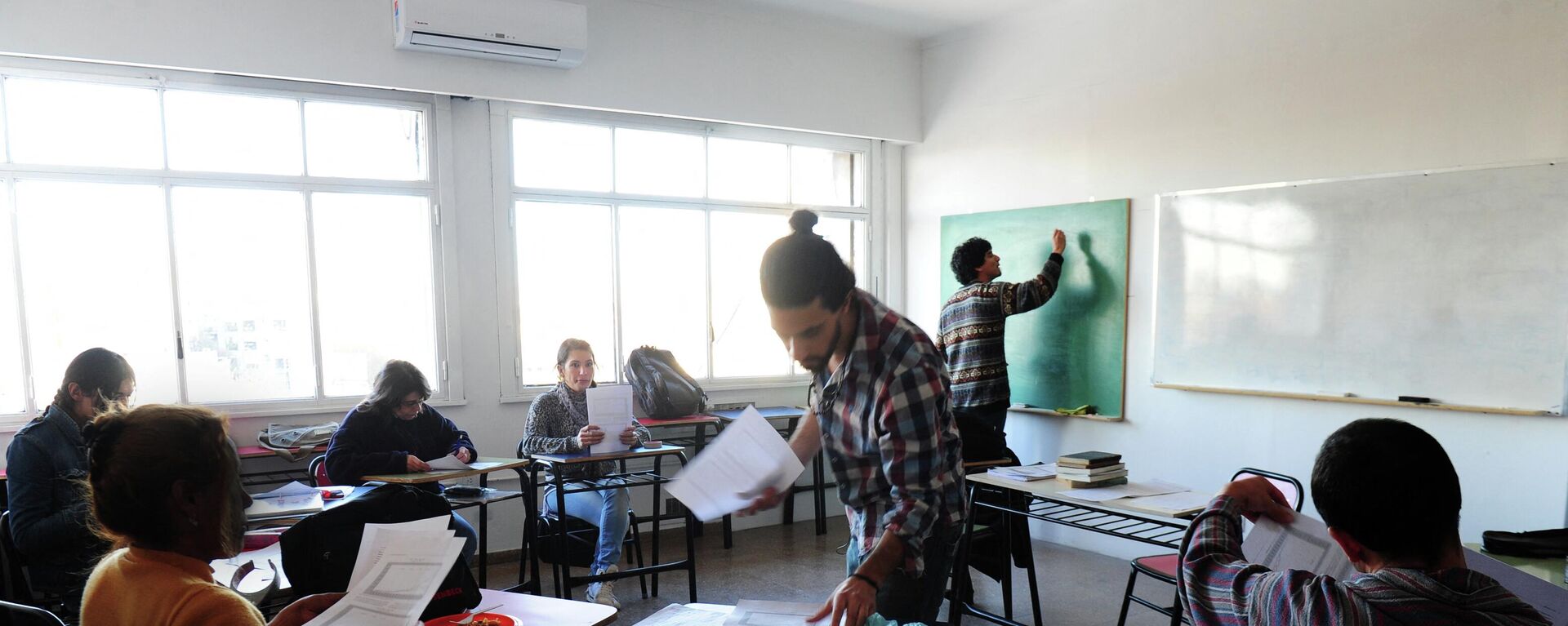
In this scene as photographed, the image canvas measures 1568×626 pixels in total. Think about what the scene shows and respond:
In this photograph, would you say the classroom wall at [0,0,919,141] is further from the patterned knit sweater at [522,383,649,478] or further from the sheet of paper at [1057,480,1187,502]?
the sheet of paper at [1057,480,1187,502]

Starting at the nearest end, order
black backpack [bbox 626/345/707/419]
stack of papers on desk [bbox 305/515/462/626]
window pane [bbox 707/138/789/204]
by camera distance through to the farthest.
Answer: stack of papers on desk [bbox 305/515/462/626] < black backpack [bbox 626/345/707/419] < window pane [bbox 707/138/789/204]

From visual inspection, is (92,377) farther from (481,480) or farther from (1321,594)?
(1321,594)

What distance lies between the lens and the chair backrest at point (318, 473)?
359 centimetres

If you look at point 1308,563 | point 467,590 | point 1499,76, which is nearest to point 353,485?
point 467,590

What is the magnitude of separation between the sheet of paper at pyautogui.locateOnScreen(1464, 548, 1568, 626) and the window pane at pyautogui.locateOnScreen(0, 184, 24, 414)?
5257 millimetres

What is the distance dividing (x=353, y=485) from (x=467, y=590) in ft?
6.01

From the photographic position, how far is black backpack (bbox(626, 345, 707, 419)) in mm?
4824

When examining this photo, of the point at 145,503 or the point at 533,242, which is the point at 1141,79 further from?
the point at 145,503

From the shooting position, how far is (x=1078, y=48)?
15.9 ft

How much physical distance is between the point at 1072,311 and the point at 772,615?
3.88 metres

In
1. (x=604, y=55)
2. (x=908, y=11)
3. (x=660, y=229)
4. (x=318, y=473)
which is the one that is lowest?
(x=318, y=473)

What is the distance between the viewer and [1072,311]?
481 cm

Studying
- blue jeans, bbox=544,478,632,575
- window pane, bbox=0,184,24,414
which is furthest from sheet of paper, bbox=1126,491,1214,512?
window pane, bbox=0,184,24,414

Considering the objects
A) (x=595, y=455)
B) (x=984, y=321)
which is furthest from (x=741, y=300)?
(x=595, y=455)
